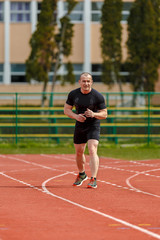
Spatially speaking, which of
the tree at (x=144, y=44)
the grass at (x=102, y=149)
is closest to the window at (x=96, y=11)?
the tree at (x=144, y=44)

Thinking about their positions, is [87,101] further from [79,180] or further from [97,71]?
[97,71]

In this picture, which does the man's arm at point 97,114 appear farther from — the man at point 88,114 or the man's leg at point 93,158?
the man's leg at point 93,158

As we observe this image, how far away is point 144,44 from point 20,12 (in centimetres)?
1116

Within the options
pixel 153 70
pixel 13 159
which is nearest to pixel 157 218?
pixel 13 159

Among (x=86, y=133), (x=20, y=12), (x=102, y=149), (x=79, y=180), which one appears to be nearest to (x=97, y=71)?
(x=20, y=12)

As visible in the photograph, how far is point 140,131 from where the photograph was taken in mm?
24891

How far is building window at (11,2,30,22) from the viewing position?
47531 mm

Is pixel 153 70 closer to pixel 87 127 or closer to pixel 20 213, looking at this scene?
pixel 87 127

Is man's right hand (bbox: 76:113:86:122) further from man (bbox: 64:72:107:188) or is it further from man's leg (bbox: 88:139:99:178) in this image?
man's leg (bbox: 88:139:99:178)

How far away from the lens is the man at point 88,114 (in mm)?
11539

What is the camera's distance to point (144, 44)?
40781mm

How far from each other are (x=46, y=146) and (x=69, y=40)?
717 inches

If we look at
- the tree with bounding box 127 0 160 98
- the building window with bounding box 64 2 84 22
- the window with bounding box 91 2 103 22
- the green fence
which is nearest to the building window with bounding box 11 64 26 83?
the building window with bounding box 64 2 84 22

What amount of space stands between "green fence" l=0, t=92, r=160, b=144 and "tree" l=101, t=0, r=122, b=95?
54.1 ft
